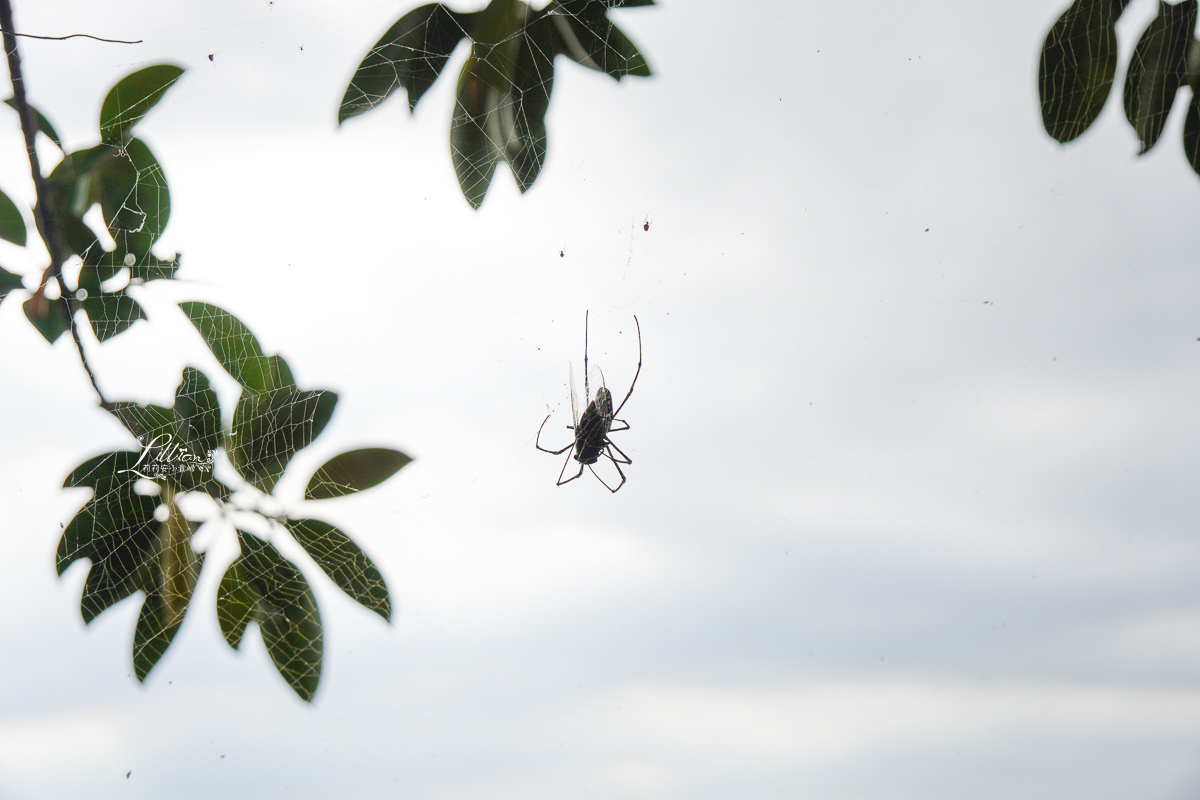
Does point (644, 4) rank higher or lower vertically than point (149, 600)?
higher

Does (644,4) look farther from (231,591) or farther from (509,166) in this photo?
(231,591)

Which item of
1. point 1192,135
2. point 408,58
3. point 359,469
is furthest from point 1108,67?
point 359,469

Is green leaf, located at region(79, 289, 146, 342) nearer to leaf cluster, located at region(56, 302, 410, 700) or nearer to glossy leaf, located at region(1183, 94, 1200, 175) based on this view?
leaf cluster, located at region(56, 302, 410, 700)

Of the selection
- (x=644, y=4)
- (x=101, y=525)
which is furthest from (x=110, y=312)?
(x=644, y=4)

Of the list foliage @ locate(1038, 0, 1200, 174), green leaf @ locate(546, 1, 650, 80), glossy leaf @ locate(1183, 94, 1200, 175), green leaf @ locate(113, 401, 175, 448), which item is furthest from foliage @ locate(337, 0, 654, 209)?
glossy leaf @ locate(1183, 94, 1200, 175)

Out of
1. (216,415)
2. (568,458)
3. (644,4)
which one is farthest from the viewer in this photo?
(568,458)

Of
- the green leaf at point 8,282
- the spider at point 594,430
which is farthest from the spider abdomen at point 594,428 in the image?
the green leaf at point 8,282
